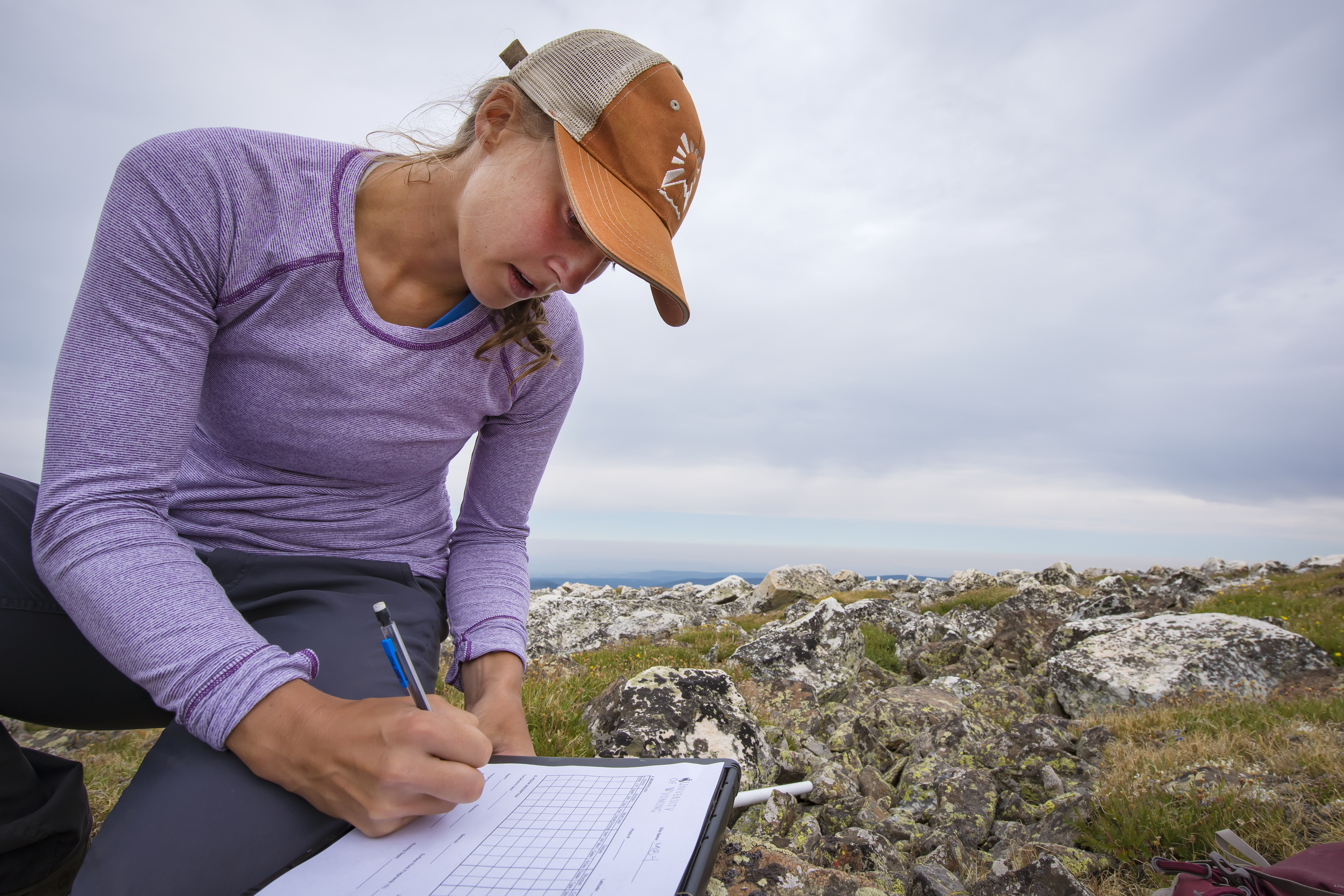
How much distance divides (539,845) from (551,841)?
27 mm

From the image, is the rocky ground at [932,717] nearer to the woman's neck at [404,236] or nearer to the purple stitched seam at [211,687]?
the purple stitched seam at [211,687]

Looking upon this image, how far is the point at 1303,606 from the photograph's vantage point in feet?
34.3

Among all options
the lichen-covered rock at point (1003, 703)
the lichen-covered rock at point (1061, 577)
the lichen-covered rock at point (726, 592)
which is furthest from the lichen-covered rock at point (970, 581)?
the lichen-covered rock at point (1003, 703)

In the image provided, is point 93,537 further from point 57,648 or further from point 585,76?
point 585,76

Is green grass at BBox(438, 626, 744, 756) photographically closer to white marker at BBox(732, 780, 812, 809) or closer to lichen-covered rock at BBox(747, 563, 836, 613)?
white marker at BBox(732, 780, 812, 809)

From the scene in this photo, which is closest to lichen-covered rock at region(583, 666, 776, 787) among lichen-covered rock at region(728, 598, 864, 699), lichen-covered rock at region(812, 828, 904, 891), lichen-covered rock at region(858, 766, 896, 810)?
lichen-covered rock at region(858, 766, 896, 810)

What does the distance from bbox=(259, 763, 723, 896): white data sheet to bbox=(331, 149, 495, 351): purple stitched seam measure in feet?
4.51

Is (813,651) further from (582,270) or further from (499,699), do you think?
(582,270)

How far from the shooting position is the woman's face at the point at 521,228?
1934mm

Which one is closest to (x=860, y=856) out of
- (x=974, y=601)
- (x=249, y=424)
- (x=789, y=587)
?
(x=249, y=424)

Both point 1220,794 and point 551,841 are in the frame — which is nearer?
point 551,841

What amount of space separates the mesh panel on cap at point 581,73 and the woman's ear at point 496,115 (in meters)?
0.05

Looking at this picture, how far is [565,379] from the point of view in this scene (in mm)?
2814

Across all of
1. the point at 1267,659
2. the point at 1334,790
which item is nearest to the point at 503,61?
the point at 1334,790
